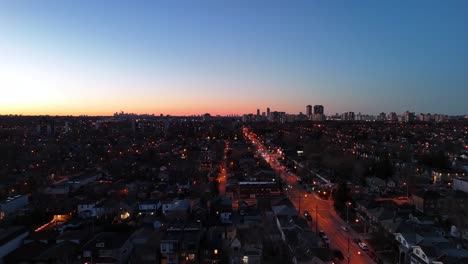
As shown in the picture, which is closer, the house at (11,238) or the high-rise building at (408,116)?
the house at (11,238)

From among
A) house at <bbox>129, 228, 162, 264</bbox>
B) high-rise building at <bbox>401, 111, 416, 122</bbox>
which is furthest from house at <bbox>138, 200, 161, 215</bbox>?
high-rise building at <bbox>401, 111, 416, 122</bbox>

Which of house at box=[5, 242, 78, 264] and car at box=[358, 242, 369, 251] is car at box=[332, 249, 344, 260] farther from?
house at box=[5, 242, 78, 264]

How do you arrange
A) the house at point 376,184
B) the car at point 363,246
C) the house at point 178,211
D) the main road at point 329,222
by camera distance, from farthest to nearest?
the house at point 376,184 < the house at point 178,211 < the car at point 363,246 < the main road at point 329,222

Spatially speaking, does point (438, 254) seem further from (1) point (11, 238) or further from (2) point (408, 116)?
(2) point (408, 116)

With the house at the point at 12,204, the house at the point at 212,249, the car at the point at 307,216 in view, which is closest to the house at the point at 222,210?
the house at the point at 212,249

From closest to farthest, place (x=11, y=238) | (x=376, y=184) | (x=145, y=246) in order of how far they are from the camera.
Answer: (x=145, y=246)
(x=11, y=238)
(x=376, y=184)

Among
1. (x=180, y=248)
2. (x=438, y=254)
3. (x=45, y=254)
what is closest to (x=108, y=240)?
(x=45, y=254)

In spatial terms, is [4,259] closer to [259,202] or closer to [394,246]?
[259,202]

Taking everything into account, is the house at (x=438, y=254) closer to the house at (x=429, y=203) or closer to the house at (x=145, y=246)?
the house at (x=429, y=203)
